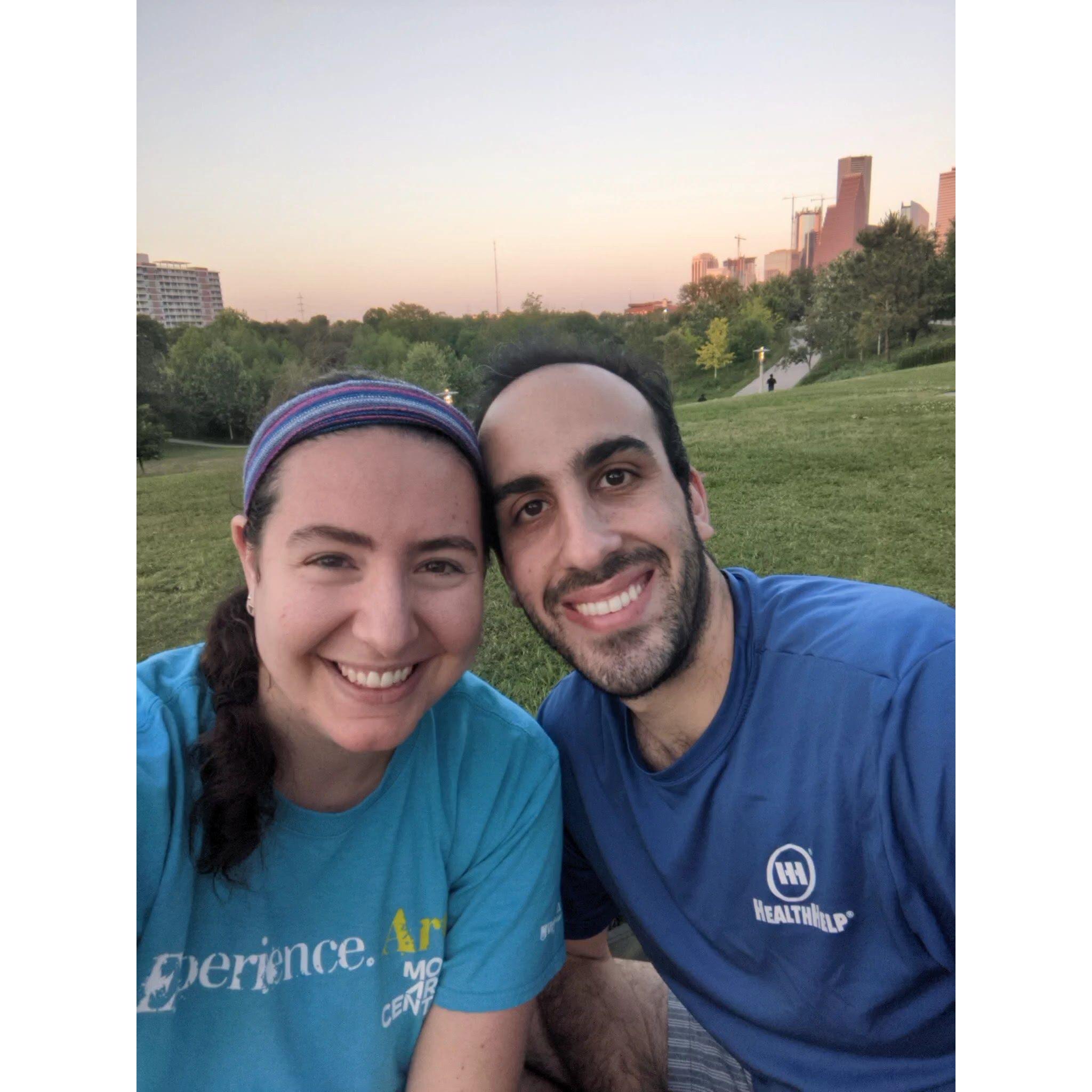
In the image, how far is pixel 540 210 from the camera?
4.37 feet

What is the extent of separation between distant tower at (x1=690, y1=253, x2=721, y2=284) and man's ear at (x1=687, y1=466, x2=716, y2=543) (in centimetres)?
47

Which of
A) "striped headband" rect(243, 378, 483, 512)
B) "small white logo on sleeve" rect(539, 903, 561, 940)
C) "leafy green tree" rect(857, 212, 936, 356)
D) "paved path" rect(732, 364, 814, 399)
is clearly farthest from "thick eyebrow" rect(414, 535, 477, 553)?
"paved path" rect(732, 364, 814, 399)

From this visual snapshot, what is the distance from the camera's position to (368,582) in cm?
88

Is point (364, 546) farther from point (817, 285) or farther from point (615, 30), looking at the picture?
point (817, 285)

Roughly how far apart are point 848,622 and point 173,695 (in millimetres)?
1001

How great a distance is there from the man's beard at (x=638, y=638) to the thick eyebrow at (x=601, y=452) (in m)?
0.15

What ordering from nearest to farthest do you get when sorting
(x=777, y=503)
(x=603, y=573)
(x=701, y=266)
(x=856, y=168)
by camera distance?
(x=603, y=573) < (x=856, y=168) < (x=701, y=266) < (x=777, y=503)

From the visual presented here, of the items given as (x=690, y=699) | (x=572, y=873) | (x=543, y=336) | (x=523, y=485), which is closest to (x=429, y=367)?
(x=543, y=336)

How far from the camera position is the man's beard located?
1092mm

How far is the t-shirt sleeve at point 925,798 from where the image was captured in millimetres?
885

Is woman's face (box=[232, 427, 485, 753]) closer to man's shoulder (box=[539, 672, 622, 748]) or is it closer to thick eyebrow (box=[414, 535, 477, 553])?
thick eyebrow (box=[414, 535, 477, 553])

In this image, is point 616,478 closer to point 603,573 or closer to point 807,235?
point 603,573
